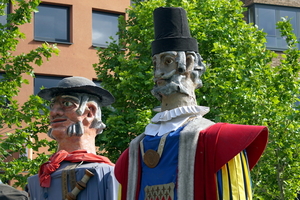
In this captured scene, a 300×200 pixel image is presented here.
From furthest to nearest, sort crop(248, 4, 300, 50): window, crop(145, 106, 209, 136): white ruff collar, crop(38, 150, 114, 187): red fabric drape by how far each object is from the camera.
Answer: crop(248, 4, 300, 50): window
crop(38, 150, 114, 187): red fabric drape
crop(145, 106, 209, 136): white ruff collar

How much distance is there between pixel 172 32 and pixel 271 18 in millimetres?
20585

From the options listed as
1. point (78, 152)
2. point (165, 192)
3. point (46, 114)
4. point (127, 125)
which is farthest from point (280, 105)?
point (165, 192)

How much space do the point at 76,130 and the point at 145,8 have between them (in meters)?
10.1

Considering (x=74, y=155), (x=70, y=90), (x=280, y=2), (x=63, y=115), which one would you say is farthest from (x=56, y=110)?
(x=280, y=2)

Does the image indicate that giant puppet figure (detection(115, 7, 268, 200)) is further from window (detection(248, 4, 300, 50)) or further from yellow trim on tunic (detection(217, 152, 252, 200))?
window (detection(248, 4, 300, 50))

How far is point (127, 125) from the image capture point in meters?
15.6

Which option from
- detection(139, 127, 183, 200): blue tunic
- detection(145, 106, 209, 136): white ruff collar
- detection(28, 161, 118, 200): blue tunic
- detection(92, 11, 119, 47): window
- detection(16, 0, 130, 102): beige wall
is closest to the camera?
detection(139, 127, 183, 200): blue tunic

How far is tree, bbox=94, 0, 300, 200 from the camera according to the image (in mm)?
14453

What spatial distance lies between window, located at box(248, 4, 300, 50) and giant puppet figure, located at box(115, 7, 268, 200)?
782 inches

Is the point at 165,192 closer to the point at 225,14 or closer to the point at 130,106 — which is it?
the point at 130,106

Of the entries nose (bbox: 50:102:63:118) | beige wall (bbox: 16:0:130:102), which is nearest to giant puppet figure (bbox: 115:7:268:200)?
nose (bbox: 50:102:63:118)

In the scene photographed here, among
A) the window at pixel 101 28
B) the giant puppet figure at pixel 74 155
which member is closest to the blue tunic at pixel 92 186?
the giant puppet figure at pixel 74 155

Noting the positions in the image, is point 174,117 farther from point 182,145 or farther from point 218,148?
point 218,148

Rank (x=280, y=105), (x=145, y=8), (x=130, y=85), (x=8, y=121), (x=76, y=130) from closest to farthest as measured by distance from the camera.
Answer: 1. (x=76, y=130)
2. (x=8, y=121)
3. (x=280, y=105)
4. (x=130, y=85)
5. (x=145, y=8)
